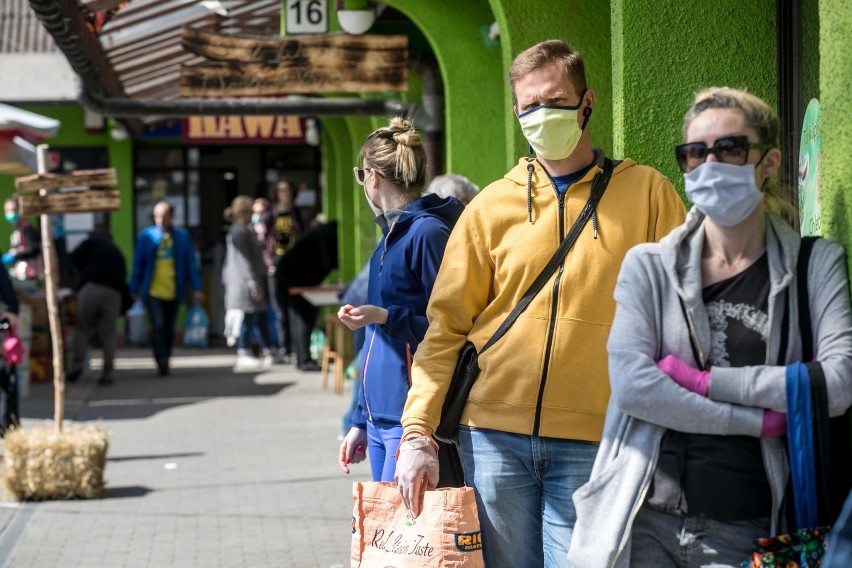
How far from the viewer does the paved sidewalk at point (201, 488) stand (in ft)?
22.9

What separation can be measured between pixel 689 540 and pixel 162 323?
538 inches

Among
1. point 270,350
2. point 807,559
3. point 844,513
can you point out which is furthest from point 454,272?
point 270,350

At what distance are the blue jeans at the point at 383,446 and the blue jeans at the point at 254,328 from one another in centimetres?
1252

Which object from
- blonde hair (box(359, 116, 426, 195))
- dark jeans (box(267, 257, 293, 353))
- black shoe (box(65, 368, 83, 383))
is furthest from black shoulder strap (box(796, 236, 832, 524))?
dark jeans (box(267, 257, 293, 353))

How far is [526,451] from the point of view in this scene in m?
3.41

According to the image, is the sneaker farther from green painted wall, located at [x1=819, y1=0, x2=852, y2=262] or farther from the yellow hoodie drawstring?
green painted wall, located at [x1=819, y1=0, x2=852, y2=262]

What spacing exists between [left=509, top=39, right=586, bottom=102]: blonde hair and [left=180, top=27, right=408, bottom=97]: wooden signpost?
704 centimetres

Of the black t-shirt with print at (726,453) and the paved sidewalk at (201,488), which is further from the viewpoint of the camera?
the paved sidewalk at (201,488)

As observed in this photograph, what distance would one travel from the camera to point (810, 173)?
4.02 m

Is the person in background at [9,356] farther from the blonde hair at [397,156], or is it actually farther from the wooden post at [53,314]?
the blonde hair at [397,156]

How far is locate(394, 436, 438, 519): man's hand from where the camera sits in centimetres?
348

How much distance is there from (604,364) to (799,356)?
766 mm

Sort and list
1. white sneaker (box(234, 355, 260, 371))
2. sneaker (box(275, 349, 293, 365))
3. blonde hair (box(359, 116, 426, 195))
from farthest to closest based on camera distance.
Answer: sneaker (box(275, 349, 293, 365)), white sneaker (box(234, 355, 260, 371)), blonde hair (box(359, 116, 426, 195))

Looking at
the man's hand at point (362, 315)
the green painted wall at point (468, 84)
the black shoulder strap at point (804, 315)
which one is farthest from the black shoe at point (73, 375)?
the black shoulder strap at point (804, 315)
